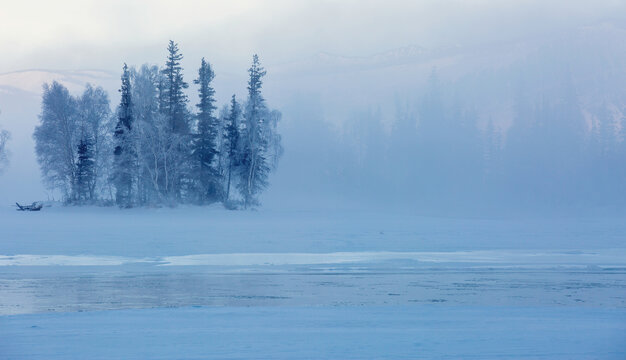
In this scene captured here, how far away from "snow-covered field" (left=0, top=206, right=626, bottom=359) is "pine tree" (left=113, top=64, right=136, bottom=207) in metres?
23.2

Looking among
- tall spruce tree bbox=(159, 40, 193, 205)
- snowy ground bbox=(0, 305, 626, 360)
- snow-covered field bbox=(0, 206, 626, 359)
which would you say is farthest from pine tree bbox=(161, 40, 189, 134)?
snowy ground bbox=(0, 305, 626, 360)

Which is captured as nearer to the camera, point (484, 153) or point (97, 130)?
point (97, 130)

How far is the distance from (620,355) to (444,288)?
598cm

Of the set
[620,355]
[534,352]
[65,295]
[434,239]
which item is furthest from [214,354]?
[434,239]

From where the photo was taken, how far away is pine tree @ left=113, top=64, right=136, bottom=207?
49.0 metres

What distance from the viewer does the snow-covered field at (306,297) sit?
8.18 metres

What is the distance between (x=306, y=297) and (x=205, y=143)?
4131 centimetres

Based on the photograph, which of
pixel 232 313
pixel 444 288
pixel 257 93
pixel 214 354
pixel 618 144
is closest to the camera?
pixel 214 354

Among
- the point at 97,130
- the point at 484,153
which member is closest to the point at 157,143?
the point at 97,130

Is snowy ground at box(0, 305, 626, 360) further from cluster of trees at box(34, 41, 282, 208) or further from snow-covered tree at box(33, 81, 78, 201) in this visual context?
snow-covered tree at box(33, 81, 78, 201)

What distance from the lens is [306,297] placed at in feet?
40.6

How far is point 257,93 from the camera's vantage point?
52.8 m

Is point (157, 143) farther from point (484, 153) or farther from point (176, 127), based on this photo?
point (484, 153)

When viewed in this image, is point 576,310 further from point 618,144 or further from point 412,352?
point 618,144
